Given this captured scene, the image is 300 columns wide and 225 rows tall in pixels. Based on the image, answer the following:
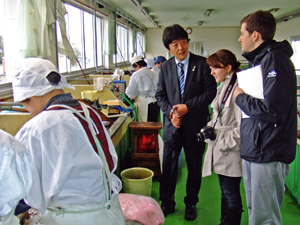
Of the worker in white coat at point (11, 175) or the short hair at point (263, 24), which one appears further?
the short hair at point (263, 24)

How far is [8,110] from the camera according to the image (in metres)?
2.15

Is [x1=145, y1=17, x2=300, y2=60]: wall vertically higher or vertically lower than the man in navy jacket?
higher

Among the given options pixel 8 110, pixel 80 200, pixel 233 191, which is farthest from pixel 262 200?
pixel 8 110

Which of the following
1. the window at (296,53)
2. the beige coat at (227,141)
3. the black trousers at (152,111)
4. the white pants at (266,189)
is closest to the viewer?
the white pants at (266,189)

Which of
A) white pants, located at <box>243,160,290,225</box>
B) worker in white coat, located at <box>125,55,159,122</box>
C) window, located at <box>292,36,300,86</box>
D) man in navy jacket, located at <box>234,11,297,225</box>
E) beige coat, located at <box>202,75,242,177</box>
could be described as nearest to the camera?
man in navy jacket, located at <box>234,11,297,225</box>

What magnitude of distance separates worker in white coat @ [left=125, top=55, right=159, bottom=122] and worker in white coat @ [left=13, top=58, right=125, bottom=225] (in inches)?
120

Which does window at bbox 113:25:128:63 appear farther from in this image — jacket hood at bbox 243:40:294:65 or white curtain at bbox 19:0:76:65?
jacket hood at bbox 243:40:294:65

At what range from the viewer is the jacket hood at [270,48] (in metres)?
1.40

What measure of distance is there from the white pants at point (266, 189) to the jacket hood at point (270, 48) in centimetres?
60

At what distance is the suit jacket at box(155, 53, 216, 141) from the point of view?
2.15 metres

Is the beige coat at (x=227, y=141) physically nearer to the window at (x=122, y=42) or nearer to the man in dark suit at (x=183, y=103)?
the man in dark suit at (x=183, y=103)

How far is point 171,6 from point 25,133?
26.4 feet

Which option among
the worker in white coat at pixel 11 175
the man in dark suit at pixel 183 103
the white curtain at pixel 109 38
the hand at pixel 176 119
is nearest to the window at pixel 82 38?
the white curtain at pixel 109 38

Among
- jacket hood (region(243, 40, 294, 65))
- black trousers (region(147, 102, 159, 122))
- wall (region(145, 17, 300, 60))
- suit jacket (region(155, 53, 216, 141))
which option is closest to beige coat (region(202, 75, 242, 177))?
suit jacket (region(155, 53, 216, 141))
